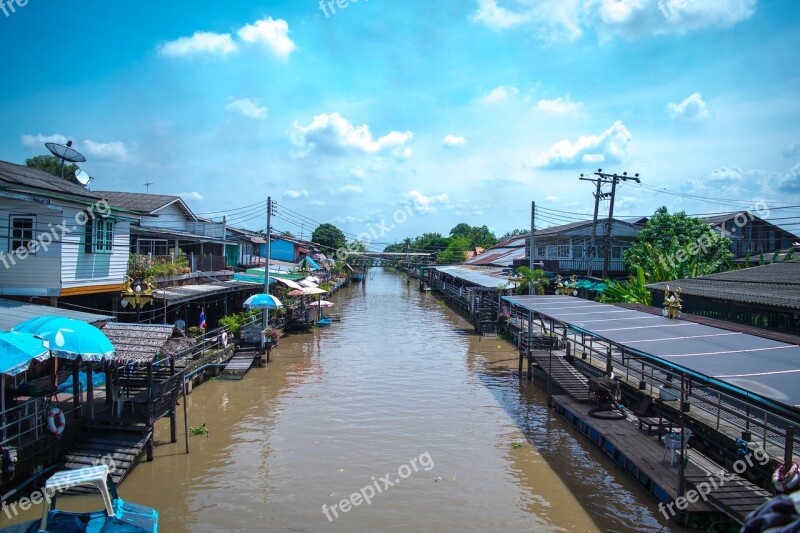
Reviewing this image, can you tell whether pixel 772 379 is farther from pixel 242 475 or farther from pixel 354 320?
pixel 354 320

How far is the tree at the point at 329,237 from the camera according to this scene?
100375mm

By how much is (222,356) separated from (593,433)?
14275 mm

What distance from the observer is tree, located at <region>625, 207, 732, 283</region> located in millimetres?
27766

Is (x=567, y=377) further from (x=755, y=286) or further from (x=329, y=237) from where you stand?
(x=329, y=237)

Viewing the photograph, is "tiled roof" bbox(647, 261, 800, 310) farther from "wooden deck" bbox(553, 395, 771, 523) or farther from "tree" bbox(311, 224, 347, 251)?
"tree" bbox(311, 224, 347, 251)

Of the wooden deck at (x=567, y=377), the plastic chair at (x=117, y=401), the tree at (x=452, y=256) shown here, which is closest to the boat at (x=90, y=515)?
the plastic chair at (x=117, y=401)

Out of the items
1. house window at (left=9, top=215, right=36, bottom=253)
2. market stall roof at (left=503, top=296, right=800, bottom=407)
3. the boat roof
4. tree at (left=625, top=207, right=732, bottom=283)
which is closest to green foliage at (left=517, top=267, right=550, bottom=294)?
tree at (left=625, top=207, right=732, bottom=283)

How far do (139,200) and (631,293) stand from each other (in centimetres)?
2632

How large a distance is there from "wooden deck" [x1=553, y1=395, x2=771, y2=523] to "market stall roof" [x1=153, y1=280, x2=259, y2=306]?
1436 cm

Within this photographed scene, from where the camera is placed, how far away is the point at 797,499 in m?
2.70

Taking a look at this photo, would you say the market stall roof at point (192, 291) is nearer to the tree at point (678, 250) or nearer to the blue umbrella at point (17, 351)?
the blue umbrella at point (17, 351)

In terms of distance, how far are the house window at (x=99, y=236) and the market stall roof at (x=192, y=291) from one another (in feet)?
7.86

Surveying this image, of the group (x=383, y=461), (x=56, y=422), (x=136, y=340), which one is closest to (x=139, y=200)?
(x=136, y=340)

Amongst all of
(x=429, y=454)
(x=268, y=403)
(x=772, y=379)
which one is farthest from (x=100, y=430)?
(x=772, y=379)
